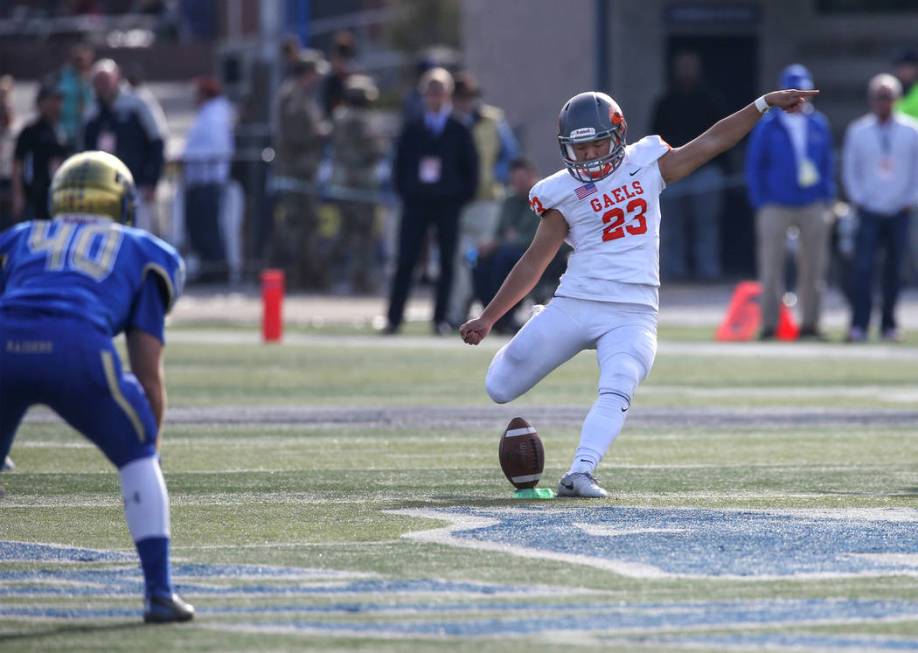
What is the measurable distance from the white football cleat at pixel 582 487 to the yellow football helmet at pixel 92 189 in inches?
109

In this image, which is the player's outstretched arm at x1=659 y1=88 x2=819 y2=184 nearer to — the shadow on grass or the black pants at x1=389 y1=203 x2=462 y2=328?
the shadow on grass

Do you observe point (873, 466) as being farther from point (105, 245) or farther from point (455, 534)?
point (105, 245)

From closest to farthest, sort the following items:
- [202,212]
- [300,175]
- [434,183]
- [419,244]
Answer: [434,183] → [419,244] → [300,175] → [202,212]

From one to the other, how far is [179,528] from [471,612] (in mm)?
2104

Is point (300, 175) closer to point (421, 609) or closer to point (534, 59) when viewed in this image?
point (534, 59)

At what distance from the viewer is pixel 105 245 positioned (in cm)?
639

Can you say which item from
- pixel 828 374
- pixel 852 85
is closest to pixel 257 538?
pixel 828 374

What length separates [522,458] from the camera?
29.2 ft

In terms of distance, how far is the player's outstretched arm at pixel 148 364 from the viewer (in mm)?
6582

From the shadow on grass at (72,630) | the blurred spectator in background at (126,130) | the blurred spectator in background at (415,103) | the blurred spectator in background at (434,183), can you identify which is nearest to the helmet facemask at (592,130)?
the shadow on grass at (72,630)

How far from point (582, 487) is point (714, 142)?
1.61 m

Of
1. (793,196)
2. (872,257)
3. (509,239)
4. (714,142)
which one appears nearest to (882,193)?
(872,257)

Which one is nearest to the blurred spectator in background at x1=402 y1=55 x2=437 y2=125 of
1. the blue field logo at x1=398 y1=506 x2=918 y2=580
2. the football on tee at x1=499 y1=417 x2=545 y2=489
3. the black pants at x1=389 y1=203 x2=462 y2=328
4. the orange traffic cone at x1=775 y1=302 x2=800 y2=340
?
the black pants at x1=389 y1=203 x2=462 y2=328

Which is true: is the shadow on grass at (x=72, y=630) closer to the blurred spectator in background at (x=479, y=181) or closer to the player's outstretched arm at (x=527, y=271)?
the player's outstretched arm at (x=527, y=271)
